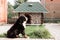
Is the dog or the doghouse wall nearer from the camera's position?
the dog

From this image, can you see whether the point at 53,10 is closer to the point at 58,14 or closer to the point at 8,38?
the point at 58,14

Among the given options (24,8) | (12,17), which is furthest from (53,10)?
(24,8)

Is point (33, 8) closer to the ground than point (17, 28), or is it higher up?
closer to the ground

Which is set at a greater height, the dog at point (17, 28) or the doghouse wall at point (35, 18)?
the dog at point (17, 28)

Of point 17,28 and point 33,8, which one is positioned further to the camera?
point 33,8

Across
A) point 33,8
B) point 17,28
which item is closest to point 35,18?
point 33,8

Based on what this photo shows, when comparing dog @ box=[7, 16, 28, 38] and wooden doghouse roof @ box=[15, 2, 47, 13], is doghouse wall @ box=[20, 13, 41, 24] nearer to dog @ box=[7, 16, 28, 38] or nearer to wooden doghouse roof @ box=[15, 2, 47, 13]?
wooden doghouse roof @ box=[15, 2, 47, 13]

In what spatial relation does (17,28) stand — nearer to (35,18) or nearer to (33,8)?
(35,18)

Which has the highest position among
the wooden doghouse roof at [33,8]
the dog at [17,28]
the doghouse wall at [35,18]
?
the dog at [17,28]

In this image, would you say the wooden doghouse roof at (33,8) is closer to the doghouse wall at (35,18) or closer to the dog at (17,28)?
the doghouse wall at (35,18)

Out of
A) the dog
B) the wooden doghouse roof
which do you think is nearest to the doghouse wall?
the wooden doghouse roof

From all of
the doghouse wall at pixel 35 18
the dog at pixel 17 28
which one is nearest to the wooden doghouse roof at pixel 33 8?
the doghouse wall at pixel 35 18

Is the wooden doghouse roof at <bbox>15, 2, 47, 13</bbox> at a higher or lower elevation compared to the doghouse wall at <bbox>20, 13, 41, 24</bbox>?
higher

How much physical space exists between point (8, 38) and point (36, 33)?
1.29m
